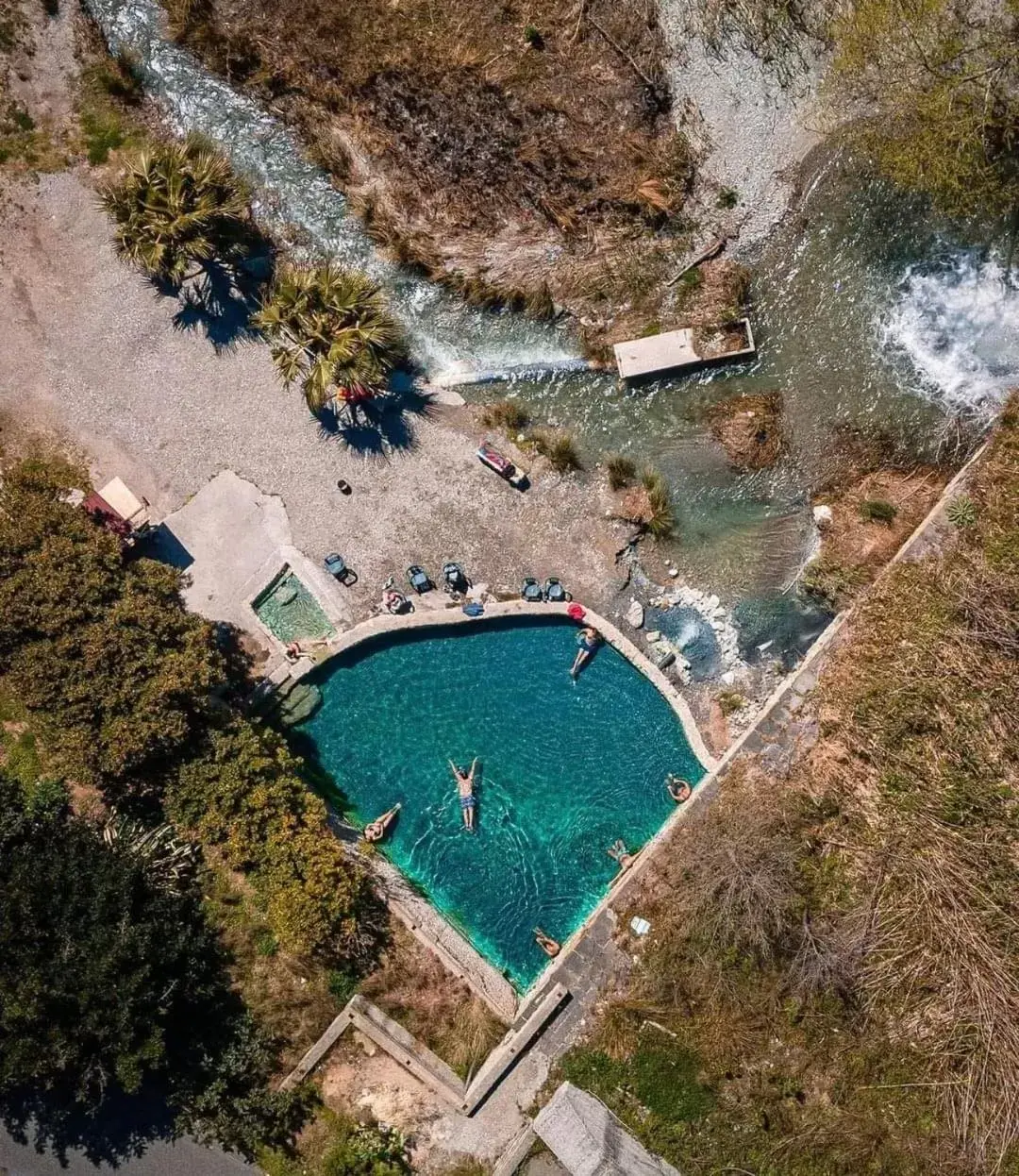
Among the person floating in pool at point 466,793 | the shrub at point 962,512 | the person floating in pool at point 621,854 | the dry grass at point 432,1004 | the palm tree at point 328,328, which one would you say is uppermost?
the shrub at point 962,512

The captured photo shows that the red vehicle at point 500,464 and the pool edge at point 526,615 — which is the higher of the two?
the red vehicle at point 500,464

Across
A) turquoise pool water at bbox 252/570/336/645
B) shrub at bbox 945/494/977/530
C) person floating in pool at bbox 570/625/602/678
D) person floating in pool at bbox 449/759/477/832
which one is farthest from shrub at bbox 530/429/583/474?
shrub at bbox 945/494/977/530

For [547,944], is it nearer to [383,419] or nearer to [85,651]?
[85,651]

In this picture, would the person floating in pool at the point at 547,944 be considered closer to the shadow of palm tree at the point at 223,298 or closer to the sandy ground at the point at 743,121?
the shadow of palm tree at the point at 223,298

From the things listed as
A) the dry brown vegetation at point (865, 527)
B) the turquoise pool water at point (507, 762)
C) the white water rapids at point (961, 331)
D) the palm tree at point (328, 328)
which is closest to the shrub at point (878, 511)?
the dry brown vegetation at point (865, 527)

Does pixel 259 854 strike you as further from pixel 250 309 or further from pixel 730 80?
pixel 730 80

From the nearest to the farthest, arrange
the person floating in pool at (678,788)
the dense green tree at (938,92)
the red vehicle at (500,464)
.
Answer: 1. the dense green tree at (938,92)
2. the red vehicle at (500,464)
3. the person floating in pool at (678,788)

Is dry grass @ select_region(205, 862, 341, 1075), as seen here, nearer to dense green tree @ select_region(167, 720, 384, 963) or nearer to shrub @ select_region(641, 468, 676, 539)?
dense green tree @ select_region(167, 720, 384, 963)
